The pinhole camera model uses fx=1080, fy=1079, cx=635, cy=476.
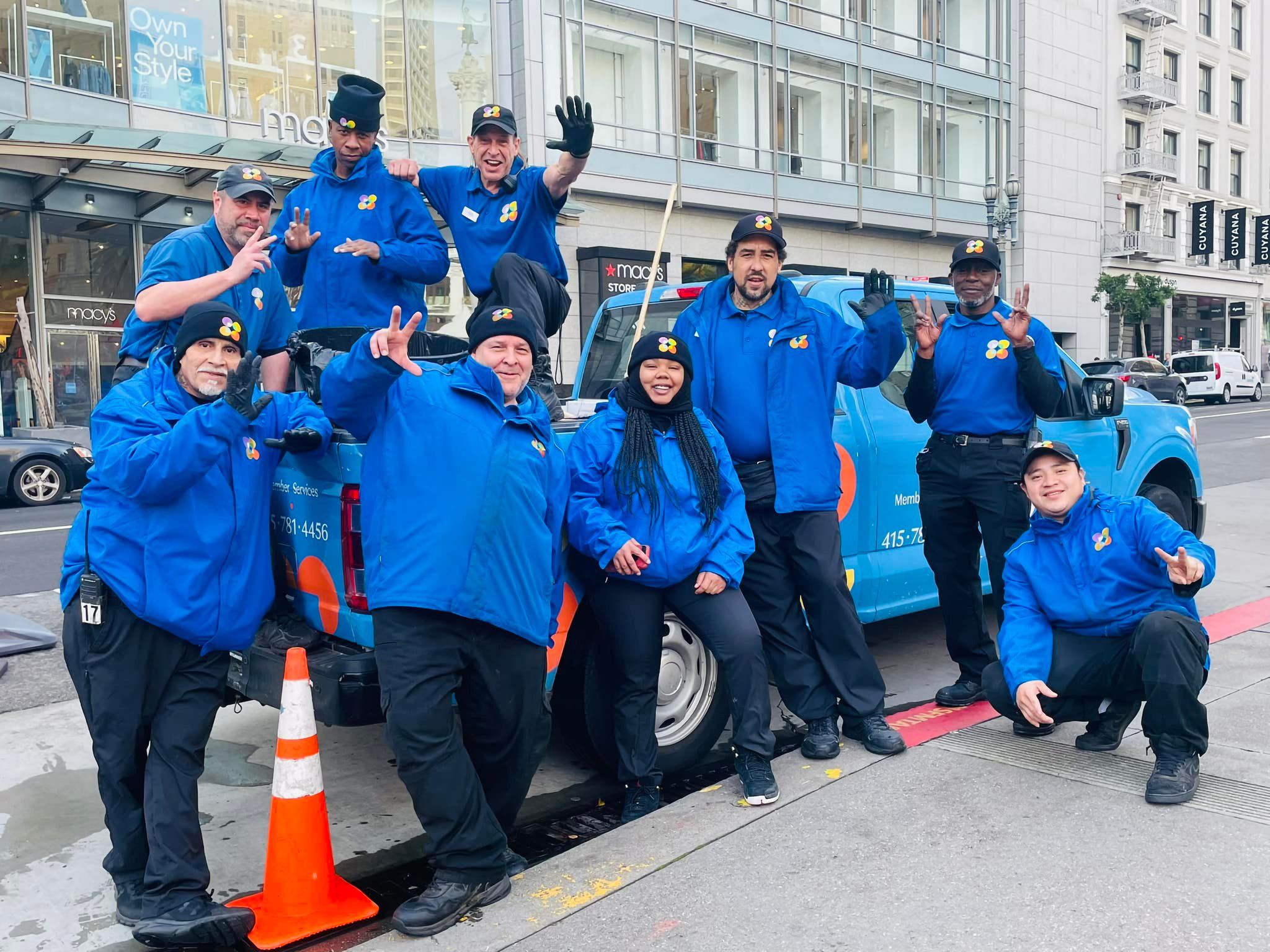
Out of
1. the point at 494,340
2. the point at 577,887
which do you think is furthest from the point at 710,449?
the point at 577,887

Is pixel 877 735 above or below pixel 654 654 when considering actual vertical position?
below

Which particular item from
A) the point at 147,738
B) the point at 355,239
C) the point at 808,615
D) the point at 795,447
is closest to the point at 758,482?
the point at 795,447

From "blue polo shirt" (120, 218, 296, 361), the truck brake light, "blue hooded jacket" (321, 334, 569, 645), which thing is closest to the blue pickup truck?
the truck brake light

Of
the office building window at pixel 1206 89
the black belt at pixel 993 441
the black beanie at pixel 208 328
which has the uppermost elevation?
the office building window at pixel 1206 89

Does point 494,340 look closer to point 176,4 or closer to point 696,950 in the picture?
point 696,950

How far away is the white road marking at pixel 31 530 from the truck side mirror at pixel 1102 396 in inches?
386

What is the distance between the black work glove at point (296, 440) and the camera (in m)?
3.38

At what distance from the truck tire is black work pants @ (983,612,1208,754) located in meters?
1.09

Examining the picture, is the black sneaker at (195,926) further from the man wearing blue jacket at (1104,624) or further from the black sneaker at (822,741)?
the man wearing blue jacket at (1104,624)

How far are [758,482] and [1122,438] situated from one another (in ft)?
9.77

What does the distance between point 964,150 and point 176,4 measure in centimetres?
2288

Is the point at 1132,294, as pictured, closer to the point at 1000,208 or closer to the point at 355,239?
the point at 1000,208

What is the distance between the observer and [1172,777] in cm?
379

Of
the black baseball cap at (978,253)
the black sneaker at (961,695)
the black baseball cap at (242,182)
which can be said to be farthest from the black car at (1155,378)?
the black baseball cap at (242,182)
